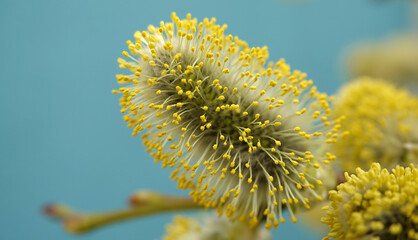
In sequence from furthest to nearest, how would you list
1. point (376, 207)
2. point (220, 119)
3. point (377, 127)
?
point (377, 127), point (220, 119), point (376, 207)

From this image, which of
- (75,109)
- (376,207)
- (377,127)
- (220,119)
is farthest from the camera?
(75,109)

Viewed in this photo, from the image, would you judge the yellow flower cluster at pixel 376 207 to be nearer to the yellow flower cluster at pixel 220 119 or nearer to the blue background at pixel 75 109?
the yellow flower cluster at pixel 220 119

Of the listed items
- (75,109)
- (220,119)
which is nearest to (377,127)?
(220,119)

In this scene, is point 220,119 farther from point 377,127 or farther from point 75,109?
point 75,109

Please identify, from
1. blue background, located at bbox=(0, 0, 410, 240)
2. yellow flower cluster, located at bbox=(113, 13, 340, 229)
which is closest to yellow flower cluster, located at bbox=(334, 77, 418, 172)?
yellow flower cluster, located at bbox=(113, 13, 340, 229)

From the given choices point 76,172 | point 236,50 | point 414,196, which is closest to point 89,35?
point 76,172

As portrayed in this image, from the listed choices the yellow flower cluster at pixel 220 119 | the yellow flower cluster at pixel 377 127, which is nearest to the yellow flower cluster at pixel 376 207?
the yellow flower cluster at pixel 220 119
